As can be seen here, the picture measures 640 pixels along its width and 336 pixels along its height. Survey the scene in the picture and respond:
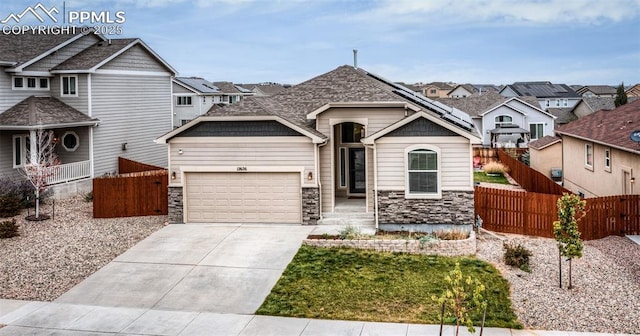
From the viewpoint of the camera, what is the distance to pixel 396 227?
56.1 feet

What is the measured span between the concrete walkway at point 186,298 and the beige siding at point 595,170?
37.0ft

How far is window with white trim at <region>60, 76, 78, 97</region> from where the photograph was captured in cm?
2605

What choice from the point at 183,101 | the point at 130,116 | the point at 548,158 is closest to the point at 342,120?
the point at 130,116

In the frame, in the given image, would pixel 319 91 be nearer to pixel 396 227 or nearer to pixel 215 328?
pixel 396 227

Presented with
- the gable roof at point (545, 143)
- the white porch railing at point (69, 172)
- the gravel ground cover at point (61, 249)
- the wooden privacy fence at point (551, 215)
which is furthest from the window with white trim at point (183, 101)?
the wooden privacy fence at point (551, 215)

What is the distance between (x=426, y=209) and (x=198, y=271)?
7.40 metres

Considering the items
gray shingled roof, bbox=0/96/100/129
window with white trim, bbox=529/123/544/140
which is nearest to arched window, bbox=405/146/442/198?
gray shingled roof, bbox=0/96/100/129

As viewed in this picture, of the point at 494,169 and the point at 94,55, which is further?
the point at 494,169

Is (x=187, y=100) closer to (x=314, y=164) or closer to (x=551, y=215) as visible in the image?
(x=314, y=164)

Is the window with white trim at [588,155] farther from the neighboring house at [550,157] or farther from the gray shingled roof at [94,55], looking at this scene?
the gray shingled roof at [94,55]

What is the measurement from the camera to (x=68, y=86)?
26.1m

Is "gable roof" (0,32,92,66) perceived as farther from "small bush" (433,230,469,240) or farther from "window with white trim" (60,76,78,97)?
"small bush" (433,230,469,240)

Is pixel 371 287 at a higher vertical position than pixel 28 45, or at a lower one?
lower

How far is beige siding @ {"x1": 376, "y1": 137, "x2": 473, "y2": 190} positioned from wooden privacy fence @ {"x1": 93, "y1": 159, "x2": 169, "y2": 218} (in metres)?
8.43
